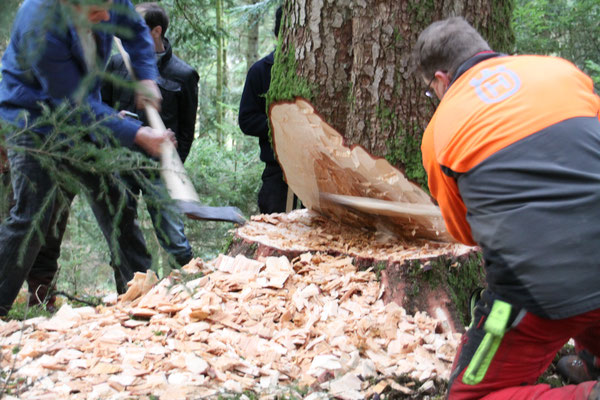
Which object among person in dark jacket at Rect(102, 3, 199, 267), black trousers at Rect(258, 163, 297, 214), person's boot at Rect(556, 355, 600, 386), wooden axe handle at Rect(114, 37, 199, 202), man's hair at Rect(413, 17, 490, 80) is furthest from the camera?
black trousers at Rect(258, 163, 297, 214)

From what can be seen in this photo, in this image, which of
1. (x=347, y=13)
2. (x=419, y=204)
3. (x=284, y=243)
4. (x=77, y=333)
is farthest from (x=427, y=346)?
(x=347, y=13)

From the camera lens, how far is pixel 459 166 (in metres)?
2.02

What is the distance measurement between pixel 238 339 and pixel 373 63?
1.77 metres

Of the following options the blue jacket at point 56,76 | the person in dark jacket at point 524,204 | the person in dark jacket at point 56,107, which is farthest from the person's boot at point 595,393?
the blue jacket at point 56,76

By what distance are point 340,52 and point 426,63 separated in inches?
38.3

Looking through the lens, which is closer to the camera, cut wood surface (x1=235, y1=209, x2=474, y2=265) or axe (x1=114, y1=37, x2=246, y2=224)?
axe (x1=114, y1=37, x2=246, y2=224)

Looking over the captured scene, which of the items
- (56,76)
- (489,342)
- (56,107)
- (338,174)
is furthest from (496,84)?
(56,76)

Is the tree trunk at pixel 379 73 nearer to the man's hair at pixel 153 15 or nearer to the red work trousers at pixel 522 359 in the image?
the red work trousers at pixel 522 359

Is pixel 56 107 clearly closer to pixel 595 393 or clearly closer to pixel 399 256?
pixel 399 256

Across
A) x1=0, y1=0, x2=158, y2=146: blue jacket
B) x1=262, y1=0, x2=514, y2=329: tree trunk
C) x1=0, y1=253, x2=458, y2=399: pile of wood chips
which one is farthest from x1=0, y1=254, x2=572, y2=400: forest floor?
x1=0, y1=0, x2=158, y2=146: blue jacket

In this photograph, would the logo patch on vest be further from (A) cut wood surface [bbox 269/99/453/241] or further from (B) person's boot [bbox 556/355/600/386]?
(B) person's boot [bbox 556/355/600/386]

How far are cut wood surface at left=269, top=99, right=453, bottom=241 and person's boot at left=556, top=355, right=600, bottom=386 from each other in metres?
0.87

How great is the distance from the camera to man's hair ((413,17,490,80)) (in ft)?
7.32

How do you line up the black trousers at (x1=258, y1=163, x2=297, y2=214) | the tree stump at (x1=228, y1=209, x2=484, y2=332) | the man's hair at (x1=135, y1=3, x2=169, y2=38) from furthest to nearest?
1. the black trousers at (x1=258, y1=163, x2=297, y2=214)
2. the man's hair at (x1=135, y1=3, x2=169, y2=38)
3. the tree stump at (x1=228, y1=209, x2=484, y2=332)
